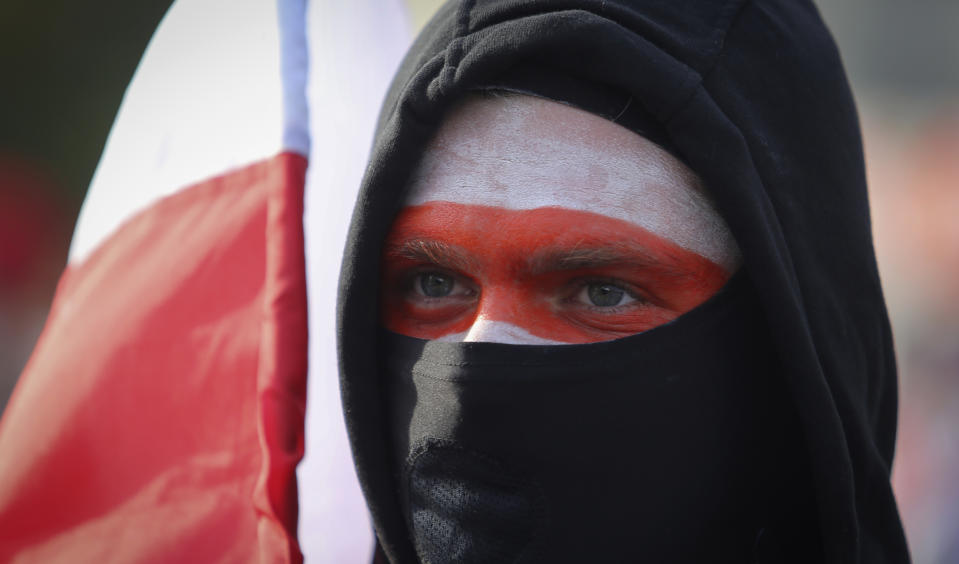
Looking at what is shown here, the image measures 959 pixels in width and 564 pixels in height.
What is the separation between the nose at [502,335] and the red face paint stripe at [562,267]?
0.04 feet

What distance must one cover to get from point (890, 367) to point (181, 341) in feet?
5.41

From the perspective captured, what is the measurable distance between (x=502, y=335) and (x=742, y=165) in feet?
1.71

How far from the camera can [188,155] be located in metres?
2.22

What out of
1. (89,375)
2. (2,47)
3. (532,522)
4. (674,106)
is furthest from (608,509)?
(2,47)

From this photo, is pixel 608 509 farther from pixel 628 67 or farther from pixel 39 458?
pixel 39 458

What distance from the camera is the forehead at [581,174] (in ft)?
4.90

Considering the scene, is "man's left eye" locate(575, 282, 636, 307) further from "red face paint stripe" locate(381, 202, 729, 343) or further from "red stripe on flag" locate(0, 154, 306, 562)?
"red stripe on flag" locate(0, 154, 306, 562)

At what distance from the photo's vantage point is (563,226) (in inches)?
58.7

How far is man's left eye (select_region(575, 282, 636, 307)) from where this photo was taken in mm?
1554

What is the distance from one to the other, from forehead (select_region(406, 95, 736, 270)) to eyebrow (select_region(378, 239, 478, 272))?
3.7 inches

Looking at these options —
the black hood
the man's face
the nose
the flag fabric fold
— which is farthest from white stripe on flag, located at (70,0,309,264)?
the nose

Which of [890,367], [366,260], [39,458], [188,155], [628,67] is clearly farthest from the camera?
[188,155]

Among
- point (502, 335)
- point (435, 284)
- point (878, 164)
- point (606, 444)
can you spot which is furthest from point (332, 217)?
point (878, 164)

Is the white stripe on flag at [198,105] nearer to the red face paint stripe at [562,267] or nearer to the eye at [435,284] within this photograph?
the eye at [435,284]
